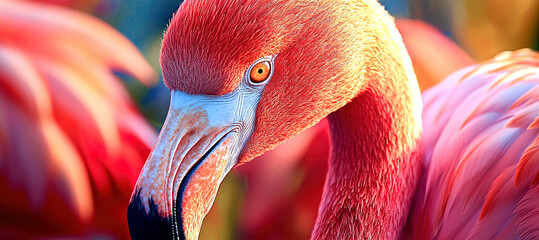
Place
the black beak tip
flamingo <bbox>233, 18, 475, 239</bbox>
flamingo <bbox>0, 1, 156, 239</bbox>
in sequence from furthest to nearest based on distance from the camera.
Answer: flamingo <bbox>233, 18, 475, 239</bbox>, flamingo <bbox>0, 1, 156, 239</bbox>, the black beak tip

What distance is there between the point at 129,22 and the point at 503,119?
2.80 ft

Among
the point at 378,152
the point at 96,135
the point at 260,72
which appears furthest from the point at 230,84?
the point at 96,135

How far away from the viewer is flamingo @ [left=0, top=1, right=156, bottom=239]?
47.2 inches

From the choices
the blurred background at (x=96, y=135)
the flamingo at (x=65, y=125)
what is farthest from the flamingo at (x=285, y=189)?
the flamingo at (x=65, y=125)

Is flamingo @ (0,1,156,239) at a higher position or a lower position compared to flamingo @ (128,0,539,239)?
higher

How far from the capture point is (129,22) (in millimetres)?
1265

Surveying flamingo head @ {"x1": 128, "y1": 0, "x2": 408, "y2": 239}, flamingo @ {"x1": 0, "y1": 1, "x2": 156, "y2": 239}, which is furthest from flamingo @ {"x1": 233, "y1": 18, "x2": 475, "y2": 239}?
flamingo head @ {"x1": 128, "y1": 0, "x2": 408, "y2": 239}

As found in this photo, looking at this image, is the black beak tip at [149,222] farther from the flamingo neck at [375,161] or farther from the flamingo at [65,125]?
the flamingo at [65,125]

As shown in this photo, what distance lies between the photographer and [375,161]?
980 mm

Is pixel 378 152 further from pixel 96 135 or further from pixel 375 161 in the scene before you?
pixel 96 135

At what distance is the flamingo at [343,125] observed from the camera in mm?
758

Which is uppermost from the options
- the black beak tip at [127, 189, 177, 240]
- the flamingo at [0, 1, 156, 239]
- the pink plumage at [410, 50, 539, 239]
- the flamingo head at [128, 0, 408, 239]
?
the flamingo at [0, 1, 156, 239]

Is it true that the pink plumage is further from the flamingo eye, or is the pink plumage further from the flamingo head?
the flamingo eye

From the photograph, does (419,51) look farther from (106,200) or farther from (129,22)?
(106,200)
